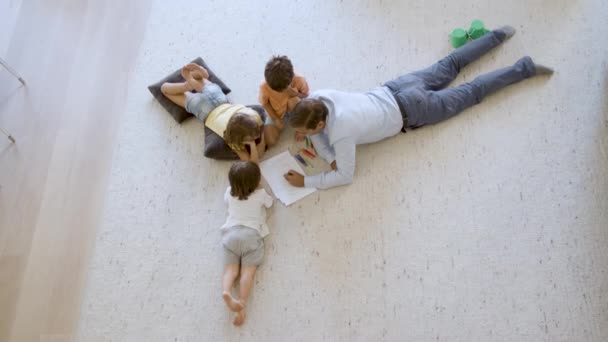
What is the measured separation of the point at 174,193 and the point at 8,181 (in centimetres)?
76

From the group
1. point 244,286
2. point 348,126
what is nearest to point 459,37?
point 348,126

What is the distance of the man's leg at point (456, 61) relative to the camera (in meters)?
2.10

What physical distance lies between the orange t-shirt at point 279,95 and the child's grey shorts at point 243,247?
516 mm

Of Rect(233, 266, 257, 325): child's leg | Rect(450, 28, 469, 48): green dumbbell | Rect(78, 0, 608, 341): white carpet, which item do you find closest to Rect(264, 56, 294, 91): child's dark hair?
Rect(78, 0, 608, 341): white carpet

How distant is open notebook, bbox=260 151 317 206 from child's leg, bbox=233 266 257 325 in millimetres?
313

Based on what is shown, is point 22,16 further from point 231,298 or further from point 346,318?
point 346,318

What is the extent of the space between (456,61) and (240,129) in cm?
Result: 100

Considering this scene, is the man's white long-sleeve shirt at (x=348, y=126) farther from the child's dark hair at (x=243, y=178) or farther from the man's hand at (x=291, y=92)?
the child's dark hair at (x=243, y=178)

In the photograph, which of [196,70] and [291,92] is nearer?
[291,92]

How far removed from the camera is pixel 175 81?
2225mm

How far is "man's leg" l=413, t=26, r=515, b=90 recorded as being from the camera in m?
2.10

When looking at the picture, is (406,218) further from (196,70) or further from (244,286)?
(196,70)

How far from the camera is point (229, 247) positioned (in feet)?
6.03

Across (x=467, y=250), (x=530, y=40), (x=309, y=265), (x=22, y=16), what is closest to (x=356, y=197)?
(x=309, y=265)
